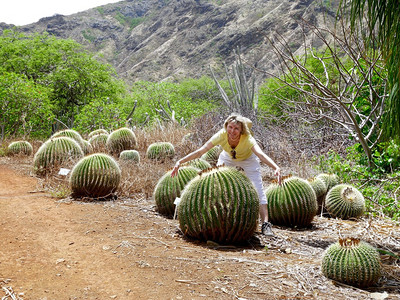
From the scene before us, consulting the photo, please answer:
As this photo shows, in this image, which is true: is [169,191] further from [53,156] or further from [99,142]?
[99,142]

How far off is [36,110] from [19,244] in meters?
10.9

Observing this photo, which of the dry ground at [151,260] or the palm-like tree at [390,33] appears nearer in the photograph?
the dry ground at [151,260]

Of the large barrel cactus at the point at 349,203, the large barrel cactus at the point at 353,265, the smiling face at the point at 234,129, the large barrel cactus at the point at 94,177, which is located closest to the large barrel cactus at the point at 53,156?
the large barrel cactus at the point at 94,177

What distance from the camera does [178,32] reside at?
77.2 metres

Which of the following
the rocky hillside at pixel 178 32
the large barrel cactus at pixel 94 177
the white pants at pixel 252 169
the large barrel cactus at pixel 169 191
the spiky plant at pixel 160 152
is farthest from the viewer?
the rocky hillside at pixel 178 32

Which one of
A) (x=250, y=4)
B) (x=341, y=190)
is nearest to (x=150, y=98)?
(x=341, y=190)

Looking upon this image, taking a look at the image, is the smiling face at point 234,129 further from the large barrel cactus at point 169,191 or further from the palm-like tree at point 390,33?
the palm-like tree at point 390,33

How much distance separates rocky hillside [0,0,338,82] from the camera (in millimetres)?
55969

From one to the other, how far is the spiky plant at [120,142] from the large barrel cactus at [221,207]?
661 cm

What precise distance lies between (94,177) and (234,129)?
284 cm

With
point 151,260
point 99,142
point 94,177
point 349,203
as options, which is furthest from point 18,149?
point 349,203

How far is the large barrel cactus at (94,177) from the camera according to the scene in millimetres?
6379

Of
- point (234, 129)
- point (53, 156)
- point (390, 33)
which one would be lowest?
point (53, 156)

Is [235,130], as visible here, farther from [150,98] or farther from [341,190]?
[150,98]
